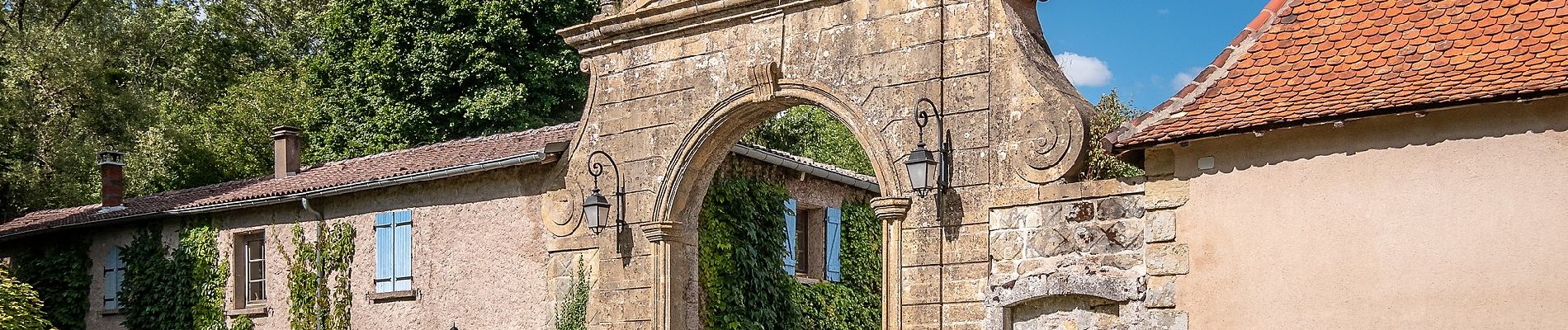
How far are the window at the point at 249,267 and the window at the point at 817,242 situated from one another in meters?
5.69

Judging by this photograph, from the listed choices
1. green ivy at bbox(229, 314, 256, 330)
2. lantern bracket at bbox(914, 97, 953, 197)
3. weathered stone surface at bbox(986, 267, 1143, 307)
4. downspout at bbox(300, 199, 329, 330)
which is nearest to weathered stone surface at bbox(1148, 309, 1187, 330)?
weathered stone surface at bbox(986, 267, 1143, 307)

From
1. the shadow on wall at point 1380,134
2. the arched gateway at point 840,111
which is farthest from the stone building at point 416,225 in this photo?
the shadow on wall at point 1380,134

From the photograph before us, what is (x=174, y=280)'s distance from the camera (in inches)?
724

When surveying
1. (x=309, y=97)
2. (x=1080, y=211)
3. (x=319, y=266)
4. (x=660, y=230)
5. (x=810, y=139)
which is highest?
(x=309, y=97)

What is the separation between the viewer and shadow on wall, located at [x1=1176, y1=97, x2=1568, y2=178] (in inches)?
362

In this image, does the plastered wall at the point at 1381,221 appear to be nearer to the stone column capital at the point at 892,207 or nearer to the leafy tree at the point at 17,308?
the stone column capital at the point at 892,207

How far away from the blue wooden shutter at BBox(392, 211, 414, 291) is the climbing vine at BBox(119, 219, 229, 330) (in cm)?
305

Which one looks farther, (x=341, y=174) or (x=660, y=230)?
(x=341, y=174)

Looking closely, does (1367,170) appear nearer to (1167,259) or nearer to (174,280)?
(1167,259)

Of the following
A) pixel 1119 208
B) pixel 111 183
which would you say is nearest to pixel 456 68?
pixel 111 183

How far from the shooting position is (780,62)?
13141 mm

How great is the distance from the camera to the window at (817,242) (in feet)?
57.2

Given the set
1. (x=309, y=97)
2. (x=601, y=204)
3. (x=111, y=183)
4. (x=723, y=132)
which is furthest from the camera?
(x=309, y=97)

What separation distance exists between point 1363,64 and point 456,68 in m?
16.2
